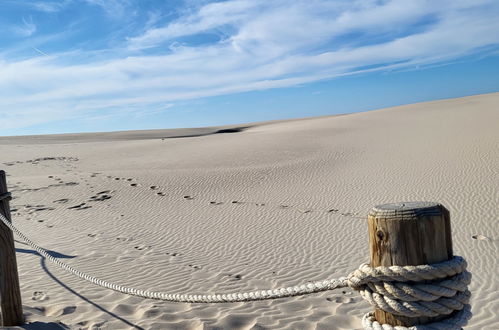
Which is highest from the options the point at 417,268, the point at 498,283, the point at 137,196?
the point at 417,268

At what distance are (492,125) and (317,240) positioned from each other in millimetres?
17713

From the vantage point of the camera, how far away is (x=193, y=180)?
16422 millimetres

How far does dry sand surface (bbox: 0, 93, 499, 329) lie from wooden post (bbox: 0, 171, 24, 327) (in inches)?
12.0

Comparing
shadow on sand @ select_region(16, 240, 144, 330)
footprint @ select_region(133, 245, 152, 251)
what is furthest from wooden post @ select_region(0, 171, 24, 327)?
footprint @ select_region(133, 245, 152, 251)

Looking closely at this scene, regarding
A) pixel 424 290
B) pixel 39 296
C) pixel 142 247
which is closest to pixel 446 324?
pixel 424 290

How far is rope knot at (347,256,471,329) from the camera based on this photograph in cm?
173

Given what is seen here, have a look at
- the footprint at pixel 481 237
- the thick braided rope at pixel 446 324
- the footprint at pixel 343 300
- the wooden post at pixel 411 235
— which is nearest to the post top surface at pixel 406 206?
the wooden post at pixel 411 235

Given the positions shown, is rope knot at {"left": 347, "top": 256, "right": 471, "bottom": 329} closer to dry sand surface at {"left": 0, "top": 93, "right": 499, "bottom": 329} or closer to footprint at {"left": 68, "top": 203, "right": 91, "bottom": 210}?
dry sand surface at {"left": 0, "top": 93, "right": 499, "bottom": 329}

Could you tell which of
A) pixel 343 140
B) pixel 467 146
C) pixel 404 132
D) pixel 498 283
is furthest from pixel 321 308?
pixel 404 132

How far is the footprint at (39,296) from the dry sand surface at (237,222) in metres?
0.05

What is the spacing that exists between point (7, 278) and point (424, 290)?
4124 millimetres

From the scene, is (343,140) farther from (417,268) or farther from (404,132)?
(417,268)

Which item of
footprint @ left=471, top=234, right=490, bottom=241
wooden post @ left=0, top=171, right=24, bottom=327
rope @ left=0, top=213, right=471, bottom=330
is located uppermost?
rope @ left=0, top=213, right=471, bottom=330

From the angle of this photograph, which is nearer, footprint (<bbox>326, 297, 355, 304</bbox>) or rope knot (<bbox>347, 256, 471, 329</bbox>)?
rope knot (<bbox>347, 256, 471, 329</bbox>)
